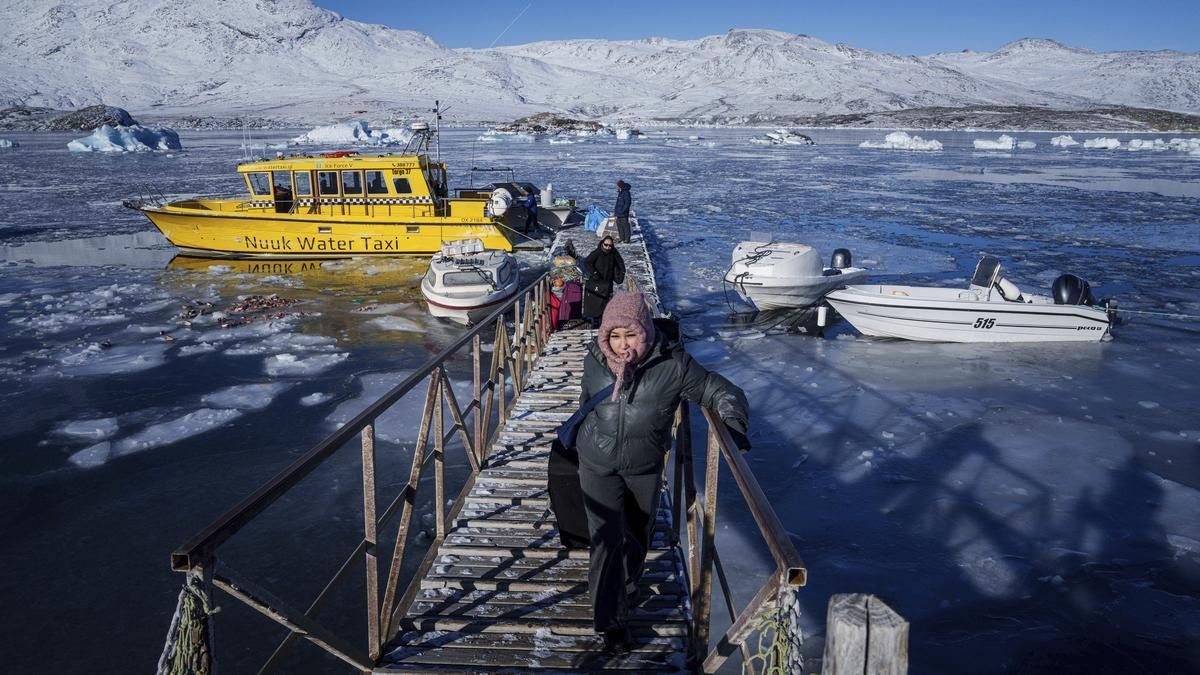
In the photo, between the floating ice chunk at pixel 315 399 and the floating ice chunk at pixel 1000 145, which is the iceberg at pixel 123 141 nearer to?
the floating ice chunk at pixel 315 399

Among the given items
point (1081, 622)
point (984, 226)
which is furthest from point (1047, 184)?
point (1081, 622)

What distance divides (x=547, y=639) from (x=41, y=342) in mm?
12774

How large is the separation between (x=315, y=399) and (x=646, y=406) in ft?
25.5

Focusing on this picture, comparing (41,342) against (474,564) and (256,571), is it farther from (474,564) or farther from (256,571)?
(474,564)

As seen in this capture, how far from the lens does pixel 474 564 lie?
4.31 meters

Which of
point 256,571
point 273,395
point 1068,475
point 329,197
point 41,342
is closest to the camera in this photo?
point 256,571

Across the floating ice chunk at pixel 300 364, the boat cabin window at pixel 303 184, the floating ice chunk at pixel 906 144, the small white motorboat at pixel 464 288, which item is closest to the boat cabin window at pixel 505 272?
the small white motorboat at pixel 464 288

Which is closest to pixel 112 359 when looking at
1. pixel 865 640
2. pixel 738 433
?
pixel 738 433

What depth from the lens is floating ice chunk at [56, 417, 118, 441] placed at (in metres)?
8.30

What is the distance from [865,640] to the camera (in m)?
1.83

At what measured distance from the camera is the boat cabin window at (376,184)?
62.5ft

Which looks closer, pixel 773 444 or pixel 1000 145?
pixel 773 444

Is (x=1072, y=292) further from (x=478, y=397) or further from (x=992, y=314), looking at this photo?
(x=478, y=397)

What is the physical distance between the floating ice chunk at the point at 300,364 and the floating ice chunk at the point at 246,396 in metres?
0.56
